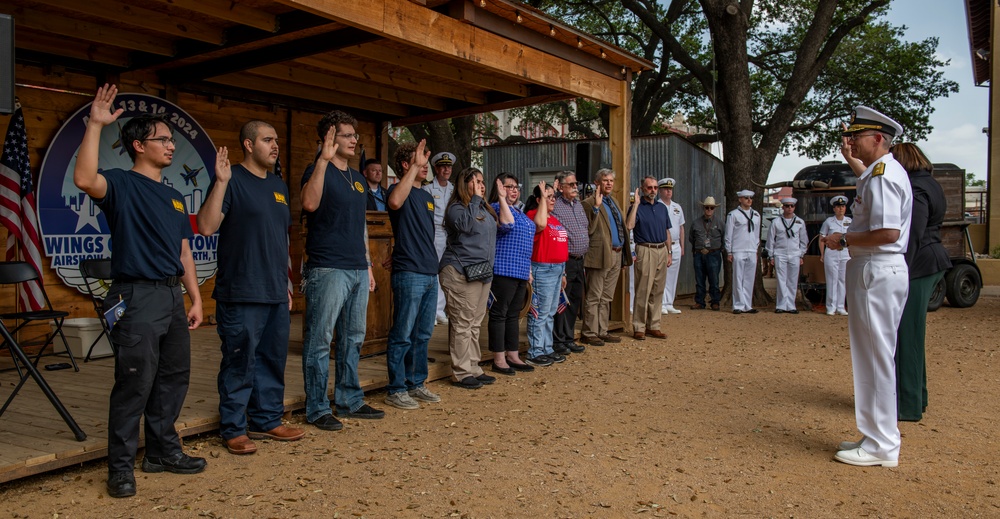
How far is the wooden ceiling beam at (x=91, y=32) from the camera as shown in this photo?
6.41 metres

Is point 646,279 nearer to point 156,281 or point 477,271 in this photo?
point 477,271

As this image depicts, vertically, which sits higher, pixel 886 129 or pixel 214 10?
pixel 214 10

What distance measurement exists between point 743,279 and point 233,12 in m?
9.28

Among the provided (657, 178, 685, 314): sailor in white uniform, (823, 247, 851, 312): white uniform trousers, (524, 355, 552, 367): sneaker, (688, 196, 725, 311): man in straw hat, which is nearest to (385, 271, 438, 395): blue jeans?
(524, 355, 552, 367): sneaker

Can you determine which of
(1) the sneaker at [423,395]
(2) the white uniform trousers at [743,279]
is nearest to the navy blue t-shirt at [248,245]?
(1) the sneaker at [423,395]

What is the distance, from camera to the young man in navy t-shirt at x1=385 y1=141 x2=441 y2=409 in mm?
5797

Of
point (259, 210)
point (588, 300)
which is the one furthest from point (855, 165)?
point (588, 300)

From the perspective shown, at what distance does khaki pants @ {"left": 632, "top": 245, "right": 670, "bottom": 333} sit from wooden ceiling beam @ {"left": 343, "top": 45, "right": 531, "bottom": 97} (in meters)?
2.44

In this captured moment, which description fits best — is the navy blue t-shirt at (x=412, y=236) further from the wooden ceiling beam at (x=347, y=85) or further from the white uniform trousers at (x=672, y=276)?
the white uniform trousers at (x=672, y=276)

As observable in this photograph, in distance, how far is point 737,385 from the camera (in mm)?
6977

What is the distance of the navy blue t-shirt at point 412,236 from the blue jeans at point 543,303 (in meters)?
2.02

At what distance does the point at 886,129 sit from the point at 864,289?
0.99 m

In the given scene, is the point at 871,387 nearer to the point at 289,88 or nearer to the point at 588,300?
the point at 588,300

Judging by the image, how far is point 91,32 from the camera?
22.6 ft
